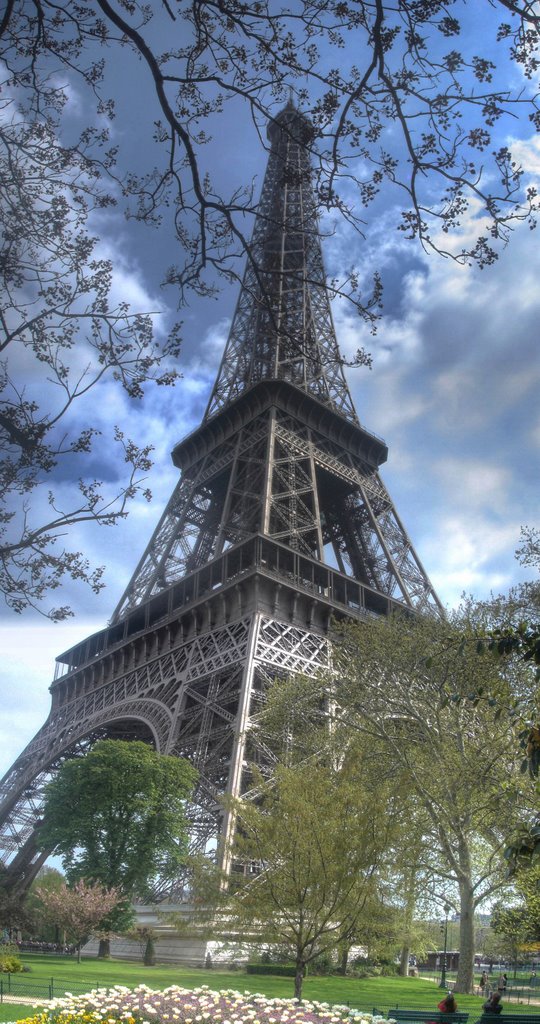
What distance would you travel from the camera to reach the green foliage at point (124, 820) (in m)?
Answer: 34.0

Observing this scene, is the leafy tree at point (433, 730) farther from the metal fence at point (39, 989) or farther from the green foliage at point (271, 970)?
the metal fence at point (39, 989)

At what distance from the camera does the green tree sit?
34.0 meters

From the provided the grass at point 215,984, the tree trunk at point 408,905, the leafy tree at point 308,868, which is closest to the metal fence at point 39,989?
the grass at point 215,984

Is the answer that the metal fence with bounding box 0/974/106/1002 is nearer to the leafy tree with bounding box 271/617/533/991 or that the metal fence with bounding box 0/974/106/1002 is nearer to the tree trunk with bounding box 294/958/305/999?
the tree trunk with bounding box 294/958/305/999

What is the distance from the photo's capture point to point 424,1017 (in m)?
13.9

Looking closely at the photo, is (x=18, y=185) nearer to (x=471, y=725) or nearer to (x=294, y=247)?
(x=471, y=725)

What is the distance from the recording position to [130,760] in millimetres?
35125

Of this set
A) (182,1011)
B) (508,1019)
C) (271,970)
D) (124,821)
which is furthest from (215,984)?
(124,821)

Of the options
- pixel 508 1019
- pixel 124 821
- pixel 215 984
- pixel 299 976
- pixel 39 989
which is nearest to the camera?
pixel 508 1019

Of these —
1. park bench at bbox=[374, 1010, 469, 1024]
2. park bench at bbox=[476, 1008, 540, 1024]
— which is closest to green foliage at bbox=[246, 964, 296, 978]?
park bench at bbox=[374, 1010, 469, 1024]

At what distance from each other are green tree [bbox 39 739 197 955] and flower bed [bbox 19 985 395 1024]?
22.1 meters

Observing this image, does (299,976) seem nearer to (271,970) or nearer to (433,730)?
(433,730)

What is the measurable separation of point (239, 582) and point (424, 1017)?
945 inches

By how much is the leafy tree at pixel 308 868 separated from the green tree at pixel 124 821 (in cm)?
1325
